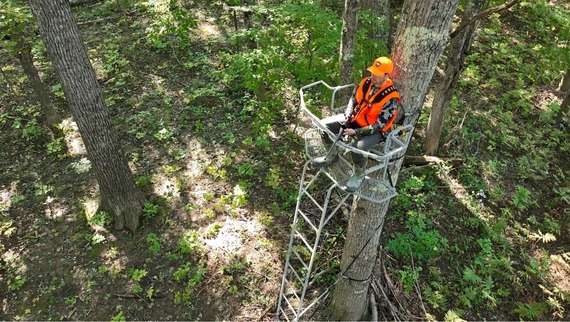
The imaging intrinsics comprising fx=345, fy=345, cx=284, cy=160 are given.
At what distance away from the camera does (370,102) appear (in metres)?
4.11

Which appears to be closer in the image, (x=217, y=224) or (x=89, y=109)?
(x=89, y=109)

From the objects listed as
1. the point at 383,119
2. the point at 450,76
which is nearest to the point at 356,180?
the point at 383,119

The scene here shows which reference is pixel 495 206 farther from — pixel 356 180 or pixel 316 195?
pixel 356 180

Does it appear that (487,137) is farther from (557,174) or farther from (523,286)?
(523,286)

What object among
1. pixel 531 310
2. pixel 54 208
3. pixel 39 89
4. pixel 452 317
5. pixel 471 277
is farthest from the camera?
pixel 39 89

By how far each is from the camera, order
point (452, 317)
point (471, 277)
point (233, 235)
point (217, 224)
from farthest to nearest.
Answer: point (217, 224) → point (233, 235) → point (471, 277) → point (452, 317)

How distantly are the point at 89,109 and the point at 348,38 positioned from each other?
5135 millimetres

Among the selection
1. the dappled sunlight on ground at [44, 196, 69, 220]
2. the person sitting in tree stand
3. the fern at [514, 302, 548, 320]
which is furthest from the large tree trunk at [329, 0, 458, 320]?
the dappled sunlight on ground at [44, 196, 69, 220]

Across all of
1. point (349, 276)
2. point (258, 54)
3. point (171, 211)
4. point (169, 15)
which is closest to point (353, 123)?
point (349, 276)

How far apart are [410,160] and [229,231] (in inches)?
207

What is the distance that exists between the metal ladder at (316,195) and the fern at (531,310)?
409cm

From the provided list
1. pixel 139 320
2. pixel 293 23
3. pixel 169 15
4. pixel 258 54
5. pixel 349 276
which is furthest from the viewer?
pixel 169 15

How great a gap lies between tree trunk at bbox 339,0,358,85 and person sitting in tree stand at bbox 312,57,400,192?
2.34 m

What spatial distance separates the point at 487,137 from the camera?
35.1 feet
